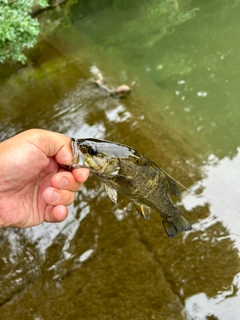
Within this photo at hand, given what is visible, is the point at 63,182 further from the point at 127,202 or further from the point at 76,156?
the point at 127,202

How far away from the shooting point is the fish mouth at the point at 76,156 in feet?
6.95

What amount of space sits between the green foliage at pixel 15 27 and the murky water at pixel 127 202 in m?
0.72

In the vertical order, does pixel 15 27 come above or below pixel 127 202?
above

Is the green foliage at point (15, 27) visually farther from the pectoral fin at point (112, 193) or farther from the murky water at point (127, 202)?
the pectoral fin at point (112, 193)

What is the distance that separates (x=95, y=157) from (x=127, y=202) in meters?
1.88

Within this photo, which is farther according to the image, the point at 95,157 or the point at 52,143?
the point at 52,143

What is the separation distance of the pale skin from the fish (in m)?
0.14

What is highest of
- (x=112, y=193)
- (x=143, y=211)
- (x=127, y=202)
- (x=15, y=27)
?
→ (x=15, y=27)

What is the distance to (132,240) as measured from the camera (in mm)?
3480

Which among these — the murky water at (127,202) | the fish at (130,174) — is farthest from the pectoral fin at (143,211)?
the murky water at (127,202)

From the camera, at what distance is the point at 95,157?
6.75 ft

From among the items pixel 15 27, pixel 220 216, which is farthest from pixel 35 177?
pixel 15 27

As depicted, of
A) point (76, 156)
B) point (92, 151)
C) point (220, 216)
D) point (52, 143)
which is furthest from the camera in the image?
point (220, 216)

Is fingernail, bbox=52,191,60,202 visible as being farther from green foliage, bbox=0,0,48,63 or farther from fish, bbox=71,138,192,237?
green foliage, bbox=0,0,48,63
